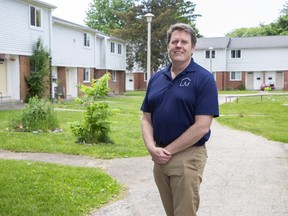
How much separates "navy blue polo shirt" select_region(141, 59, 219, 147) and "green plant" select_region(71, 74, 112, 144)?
20.2 feet

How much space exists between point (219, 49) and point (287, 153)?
43765 mm

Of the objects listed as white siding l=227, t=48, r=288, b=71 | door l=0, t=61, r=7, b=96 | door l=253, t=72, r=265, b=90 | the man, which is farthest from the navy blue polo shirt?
door l=253, t=72, r=265, b=90

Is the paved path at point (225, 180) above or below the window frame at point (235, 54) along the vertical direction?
below

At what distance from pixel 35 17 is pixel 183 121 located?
71.8ft

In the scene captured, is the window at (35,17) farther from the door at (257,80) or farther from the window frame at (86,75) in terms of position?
the door at (257,80)

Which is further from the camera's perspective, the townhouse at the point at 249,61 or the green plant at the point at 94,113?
the townhouse at the point at 249,61

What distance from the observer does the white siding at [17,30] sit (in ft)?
69.2

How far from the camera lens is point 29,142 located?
966cm

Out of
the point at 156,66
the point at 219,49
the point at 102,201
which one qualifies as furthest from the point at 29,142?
the point at 219,49

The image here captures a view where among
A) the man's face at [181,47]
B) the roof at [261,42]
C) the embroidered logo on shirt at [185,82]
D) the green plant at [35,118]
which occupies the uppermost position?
the roof at [261,42]

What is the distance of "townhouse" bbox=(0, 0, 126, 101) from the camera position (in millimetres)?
21781

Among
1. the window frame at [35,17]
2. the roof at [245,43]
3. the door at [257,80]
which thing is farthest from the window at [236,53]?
the window frame at [35,17]

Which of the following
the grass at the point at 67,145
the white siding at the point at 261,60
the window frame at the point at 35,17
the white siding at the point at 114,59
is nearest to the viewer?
the grass at the point at 67,145

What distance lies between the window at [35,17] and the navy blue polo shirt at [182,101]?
21.3m
